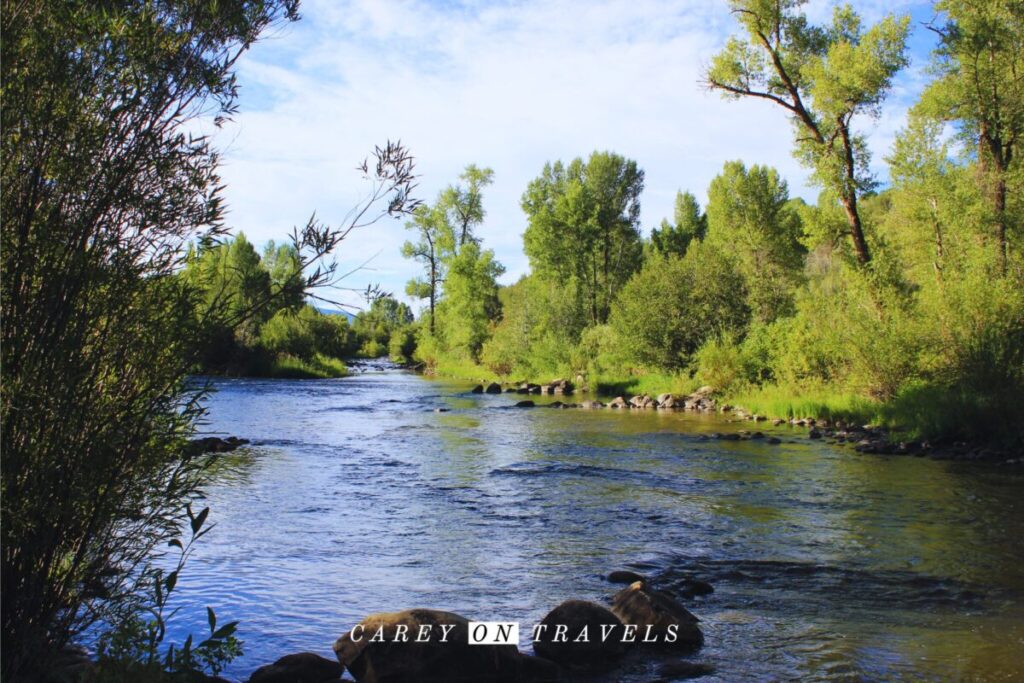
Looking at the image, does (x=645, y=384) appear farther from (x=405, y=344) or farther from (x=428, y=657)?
(x=405, y=344)

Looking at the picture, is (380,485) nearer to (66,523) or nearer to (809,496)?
(809,496)

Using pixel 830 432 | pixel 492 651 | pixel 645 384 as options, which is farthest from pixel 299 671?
pixel 645 384

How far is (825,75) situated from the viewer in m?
25.4

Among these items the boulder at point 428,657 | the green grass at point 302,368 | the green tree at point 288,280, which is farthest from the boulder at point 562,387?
the green tree at point 288,280

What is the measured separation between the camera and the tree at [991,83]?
2386 centimetres

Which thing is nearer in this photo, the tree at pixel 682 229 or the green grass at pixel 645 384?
the green grass at pixel 645 384

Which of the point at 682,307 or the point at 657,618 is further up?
the point at 682,307

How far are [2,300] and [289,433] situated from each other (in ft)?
62.0

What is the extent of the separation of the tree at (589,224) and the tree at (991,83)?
37.1 m

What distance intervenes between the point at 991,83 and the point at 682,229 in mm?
56509

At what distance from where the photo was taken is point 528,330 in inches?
2104

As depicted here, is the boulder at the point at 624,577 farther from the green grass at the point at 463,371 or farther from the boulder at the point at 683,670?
the green grass at the point at 463,371

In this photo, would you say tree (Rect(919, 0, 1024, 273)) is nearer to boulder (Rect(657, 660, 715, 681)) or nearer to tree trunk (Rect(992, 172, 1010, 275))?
tree trunk (Rect(992, 172, 1010, 275))

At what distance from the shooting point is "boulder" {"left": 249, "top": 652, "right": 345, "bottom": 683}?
20.1ft
